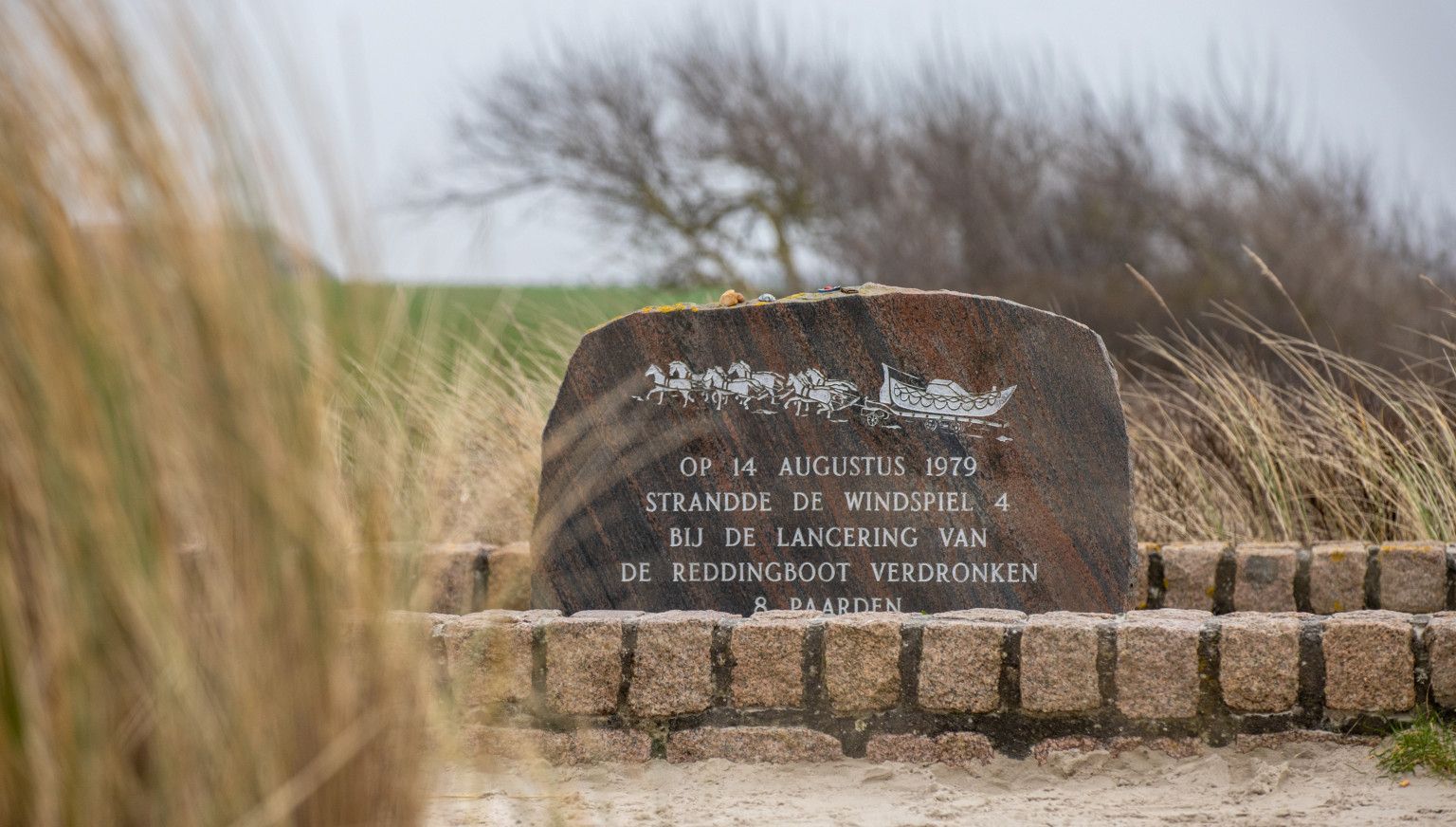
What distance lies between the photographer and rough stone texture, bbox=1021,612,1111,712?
3090mm

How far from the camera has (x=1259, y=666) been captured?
3.07 meters

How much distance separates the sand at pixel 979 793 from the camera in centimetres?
269

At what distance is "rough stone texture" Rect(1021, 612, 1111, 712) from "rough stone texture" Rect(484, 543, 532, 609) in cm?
240

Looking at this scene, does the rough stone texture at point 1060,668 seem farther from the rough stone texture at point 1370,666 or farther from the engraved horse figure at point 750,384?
the engraved horse figure at point 750,384

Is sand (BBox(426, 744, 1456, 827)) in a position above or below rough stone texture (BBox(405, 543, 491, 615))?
below

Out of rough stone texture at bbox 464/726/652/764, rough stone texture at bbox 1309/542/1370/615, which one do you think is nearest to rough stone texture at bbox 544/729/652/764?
rough stone texture at bbox 464/726/652/764

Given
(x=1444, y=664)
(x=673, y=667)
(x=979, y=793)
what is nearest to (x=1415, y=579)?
(x=1444, y=664)

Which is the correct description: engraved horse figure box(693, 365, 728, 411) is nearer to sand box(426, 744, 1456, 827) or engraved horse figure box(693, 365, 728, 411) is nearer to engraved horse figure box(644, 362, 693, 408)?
engraved horse figure box(644, 362, 693, 408)

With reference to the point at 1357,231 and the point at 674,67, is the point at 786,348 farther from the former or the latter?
the point at 674,67

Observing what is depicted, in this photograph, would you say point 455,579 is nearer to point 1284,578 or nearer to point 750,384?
point 750,384

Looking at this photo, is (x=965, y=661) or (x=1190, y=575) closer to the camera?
(x=965, y=661)

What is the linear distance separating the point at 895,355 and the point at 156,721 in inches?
122

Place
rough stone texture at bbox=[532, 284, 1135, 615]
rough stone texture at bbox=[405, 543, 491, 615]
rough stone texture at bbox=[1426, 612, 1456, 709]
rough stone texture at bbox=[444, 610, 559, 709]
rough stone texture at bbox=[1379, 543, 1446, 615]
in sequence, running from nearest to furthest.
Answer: rough stone texture at bbox=[1426, 612, 1456, 709] < rough stone texture at bbox=[444, 610, 559, 709] < rough stone texture at bbox=[532, 284, 1135, 615] < rough stone texture at bbox=[1379, 543, 1446, 615] < rough stone texture at bbox=[405, 543, 491, 615]

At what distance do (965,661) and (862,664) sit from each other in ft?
0.77
